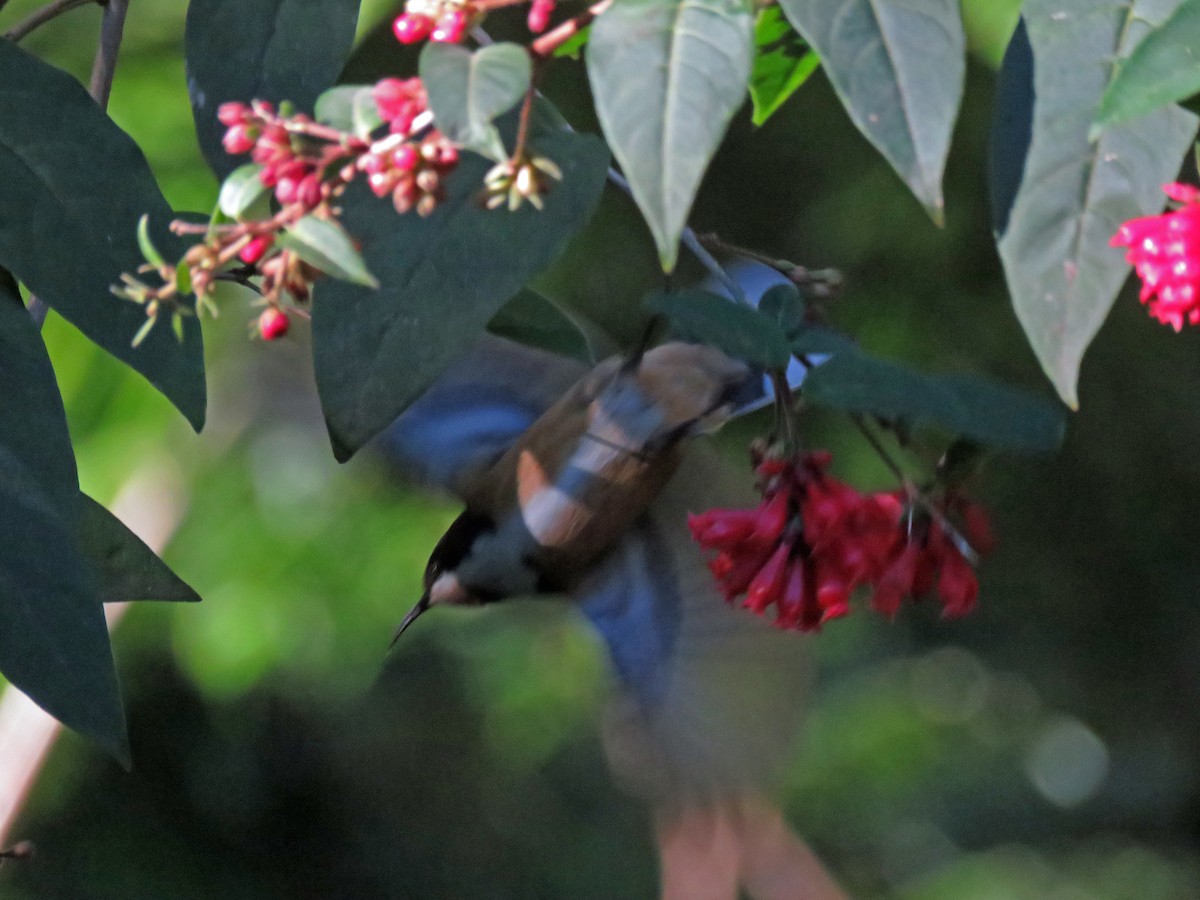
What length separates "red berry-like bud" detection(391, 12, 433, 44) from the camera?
769mm

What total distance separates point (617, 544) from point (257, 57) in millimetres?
570

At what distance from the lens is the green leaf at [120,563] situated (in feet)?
3.34

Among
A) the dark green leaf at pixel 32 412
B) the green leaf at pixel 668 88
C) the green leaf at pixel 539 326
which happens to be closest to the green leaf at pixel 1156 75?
the green leaf at pixel 668 88

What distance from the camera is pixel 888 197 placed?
2859mm

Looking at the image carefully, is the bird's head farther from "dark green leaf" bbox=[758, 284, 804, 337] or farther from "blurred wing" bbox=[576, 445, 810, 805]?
"dark green leaf" bbox=[758, 284, 804, 337]

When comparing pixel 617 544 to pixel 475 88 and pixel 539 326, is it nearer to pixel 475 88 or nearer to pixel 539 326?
pixel 539 326

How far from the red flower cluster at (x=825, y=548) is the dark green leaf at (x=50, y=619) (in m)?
0.43

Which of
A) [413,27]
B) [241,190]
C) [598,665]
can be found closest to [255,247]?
[241,190]

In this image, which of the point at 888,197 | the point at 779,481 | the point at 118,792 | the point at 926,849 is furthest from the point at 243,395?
the point at 926,849

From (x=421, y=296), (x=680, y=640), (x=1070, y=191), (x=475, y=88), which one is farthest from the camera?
(x=680, y=640)

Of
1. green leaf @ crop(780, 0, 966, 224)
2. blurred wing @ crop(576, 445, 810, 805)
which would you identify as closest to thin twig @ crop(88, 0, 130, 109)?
green leaf @ crop(780, 0, 966, 224)

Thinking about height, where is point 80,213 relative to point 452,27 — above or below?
below

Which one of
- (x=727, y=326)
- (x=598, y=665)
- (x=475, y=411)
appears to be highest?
(x=727, y=326)

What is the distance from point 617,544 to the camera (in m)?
1.35
